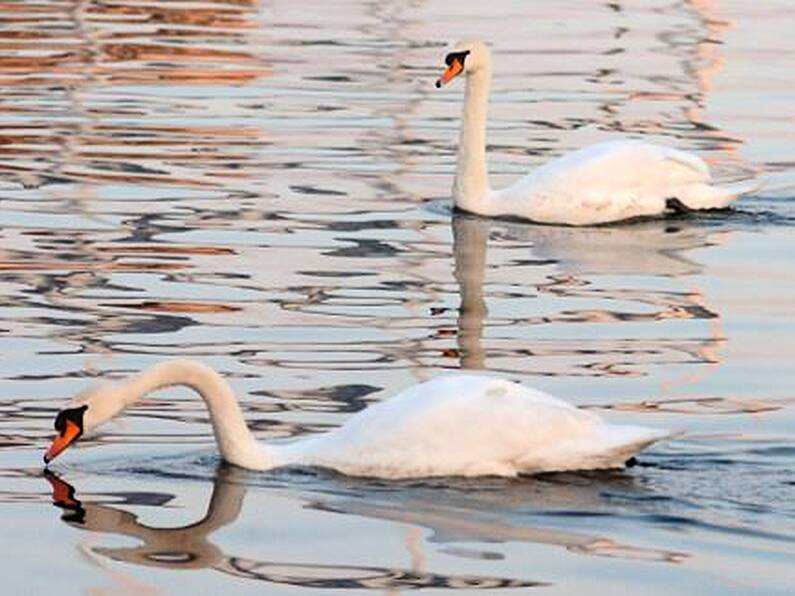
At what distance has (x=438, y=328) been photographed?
12.7 meters

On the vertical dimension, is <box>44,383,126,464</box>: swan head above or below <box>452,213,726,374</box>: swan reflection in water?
above

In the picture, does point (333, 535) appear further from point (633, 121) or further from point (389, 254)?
point (633, 121)

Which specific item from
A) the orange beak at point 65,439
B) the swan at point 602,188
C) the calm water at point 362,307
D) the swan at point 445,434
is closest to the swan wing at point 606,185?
the swan at point 602,188

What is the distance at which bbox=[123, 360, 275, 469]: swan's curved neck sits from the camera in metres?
9.77

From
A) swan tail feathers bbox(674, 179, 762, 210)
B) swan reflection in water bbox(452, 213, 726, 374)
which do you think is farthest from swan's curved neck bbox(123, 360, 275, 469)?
swan tail feathers bbox(674, 179, 762, 210)

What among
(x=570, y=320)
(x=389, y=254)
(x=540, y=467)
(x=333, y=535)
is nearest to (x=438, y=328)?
(x=570, y=320)

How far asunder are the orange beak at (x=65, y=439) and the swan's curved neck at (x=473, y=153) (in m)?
6.70

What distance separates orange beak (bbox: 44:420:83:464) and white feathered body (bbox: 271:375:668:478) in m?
0.76

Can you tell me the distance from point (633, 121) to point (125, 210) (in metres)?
5.66

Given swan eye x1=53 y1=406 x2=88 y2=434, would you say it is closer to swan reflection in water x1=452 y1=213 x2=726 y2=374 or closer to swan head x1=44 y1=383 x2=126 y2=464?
swan head x1=44 y1=383 x2=126 y2=464

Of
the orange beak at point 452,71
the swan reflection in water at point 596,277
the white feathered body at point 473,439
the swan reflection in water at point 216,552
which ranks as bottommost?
the swan reflection in water at point 596,277

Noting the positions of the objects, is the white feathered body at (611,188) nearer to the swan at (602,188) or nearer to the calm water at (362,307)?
the swan at (602,188)

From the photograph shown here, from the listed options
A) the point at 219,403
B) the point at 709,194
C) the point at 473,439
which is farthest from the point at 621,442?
the point at 709,194

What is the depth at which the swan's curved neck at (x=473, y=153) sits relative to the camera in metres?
16.1
